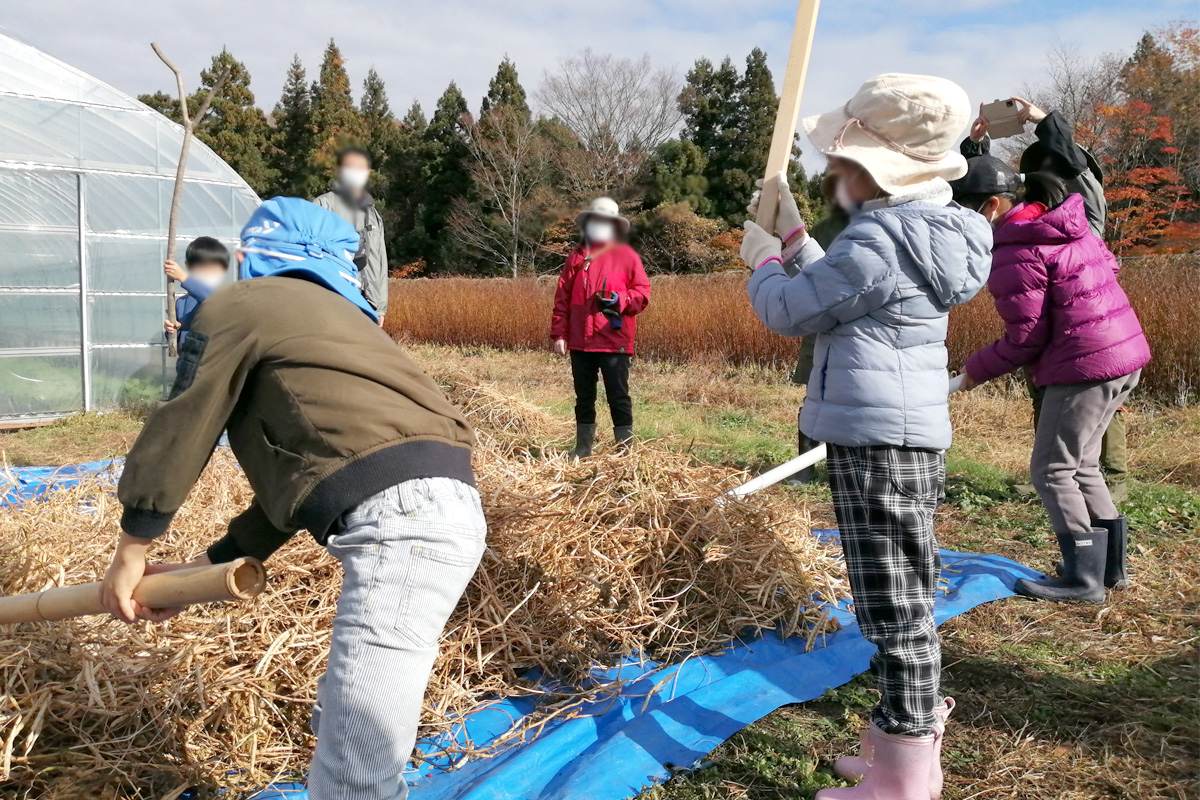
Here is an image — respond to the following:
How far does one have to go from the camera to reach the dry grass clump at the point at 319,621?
2283 millimetres

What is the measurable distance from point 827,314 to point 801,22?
0.93 m

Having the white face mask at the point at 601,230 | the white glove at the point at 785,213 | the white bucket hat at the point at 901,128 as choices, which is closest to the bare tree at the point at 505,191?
the white face mask at the point at 601,230

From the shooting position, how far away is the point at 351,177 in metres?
3.89

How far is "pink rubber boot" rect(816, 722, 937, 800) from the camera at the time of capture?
2.06m

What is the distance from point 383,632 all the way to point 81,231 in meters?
8.46

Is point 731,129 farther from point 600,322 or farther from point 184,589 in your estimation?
point 184,589

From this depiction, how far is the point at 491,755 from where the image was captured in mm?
2402

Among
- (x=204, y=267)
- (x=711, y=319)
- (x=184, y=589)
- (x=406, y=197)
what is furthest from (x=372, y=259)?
(x=406, y=197)

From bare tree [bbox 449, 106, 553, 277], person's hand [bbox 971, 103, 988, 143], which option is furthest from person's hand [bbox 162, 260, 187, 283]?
person's hand [bbox 971, 103, 988, 143]

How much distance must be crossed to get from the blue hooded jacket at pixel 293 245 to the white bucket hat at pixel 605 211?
2.90 meters

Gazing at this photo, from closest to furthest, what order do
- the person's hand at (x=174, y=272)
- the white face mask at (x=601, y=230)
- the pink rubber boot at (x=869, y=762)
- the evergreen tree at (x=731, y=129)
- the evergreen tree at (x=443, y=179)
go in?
1. the pink rubber boot at (x=869, y=762)
2. the white face mask at (x=601, y=230)
3. the person's hand at (x=174, y=272)
4. the evergreen tree at (x=731, y=129)
5. the evergreen tree at (x=443, y=179)

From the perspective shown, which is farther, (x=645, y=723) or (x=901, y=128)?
(x=645, y=723)

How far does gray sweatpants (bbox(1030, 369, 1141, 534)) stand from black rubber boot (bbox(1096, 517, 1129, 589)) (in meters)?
0.17

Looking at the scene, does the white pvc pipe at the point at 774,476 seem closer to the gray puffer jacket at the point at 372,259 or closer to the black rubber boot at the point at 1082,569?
the black rubber boot at the point at 1082,569
